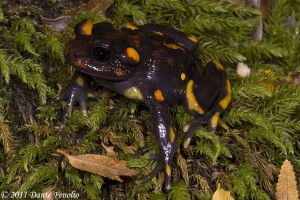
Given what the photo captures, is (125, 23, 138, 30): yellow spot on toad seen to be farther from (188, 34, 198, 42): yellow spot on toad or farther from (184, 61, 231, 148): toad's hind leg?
(184, 61, 231, 148): toad's hind leg

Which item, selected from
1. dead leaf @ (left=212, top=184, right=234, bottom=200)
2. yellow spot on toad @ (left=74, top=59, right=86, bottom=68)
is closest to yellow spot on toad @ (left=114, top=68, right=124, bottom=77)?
yellow spot on toad @ (left=74, top=59, right=86, bottom=68)

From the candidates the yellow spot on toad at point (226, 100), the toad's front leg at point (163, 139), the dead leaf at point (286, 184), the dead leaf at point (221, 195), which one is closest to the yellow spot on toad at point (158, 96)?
the toad's front leg at point (163, 139)

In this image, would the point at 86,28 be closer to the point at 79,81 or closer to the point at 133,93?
the point at 79,81

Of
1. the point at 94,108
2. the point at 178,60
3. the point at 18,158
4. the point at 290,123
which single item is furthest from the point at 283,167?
the point at 18,158

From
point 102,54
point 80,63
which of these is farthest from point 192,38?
point 80,63

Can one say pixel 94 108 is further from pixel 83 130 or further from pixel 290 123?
pixel 290 123

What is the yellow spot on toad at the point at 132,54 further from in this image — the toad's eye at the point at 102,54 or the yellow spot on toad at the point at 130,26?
the yellow spot on toad at the point at 130,26
